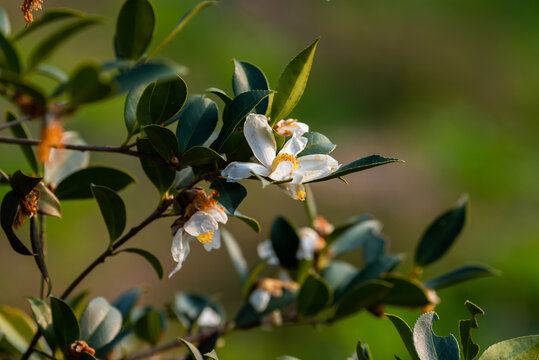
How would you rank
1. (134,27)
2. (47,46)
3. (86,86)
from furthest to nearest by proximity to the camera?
(47,46)
(134,27)
(86,86)

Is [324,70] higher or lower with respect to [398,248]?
higher

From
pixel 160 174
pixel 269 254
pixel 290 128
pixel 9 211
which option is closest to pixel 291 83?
pixel 290 128

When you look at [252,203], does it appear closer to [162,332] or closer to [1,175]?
[162,332]

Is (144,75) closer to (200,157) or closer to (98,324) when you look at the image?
(200,157)

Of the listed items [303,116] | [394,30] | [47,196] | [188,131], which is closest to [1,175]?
[47,196]

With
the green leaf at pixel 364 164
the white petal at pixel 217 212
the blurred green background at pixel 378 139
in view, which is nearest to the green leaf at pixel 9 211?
the white petal at pixel 217 212

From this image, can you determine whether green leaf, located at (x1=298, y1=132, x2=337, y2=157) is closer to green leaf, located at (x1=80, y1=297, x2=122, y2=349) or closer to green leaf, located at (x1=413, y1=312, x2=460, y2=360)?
green leaf, located at (x1=413, y1=312, x2=460, y2=360)

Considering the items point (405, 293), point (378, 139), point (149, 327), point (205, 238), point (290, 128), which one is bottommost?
point (378, 139)
